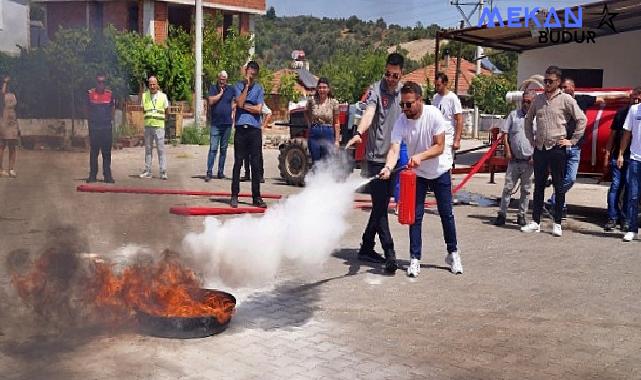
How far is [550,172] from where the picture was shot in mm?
10000

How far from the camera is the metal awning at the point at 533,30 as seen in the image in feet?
51.8

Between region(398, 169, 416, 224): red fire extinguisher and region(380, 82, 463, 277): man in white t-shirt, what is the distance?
18 cm

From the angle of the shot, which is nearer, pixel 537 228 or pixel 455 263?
pixel 455 263

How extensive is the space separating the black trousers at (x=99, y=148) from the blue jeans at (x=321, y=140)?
405 centimetres

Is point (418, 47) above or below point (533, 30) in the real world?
above

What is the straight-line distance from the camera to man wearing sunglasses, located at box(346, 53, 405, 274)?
25.3 feet

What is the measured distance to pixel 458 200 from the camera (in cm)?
1322

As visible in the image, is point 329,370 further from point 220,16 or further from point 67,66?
point 220,16

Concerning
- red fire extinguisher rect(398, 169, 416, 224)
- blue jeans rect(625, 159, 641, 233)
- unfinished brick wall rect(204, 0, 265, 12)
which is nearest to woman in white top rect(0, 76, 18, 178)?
red fire extinguisher rect(398, 169, 416, 224)

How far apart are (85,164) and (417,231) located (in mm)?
8555

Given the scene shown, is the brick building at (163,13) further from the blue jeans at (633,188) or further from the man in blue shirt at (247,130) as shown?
the blue jeans at (633,188)

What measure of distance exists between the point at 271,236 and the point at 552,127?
450 cm

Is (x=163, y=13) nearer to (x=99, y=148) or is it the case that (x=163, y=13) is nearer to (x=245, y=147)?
(x=99, y=148)

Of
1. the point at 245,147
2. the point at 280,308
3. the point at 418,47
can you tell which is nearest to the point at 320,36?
the point at 418,47
